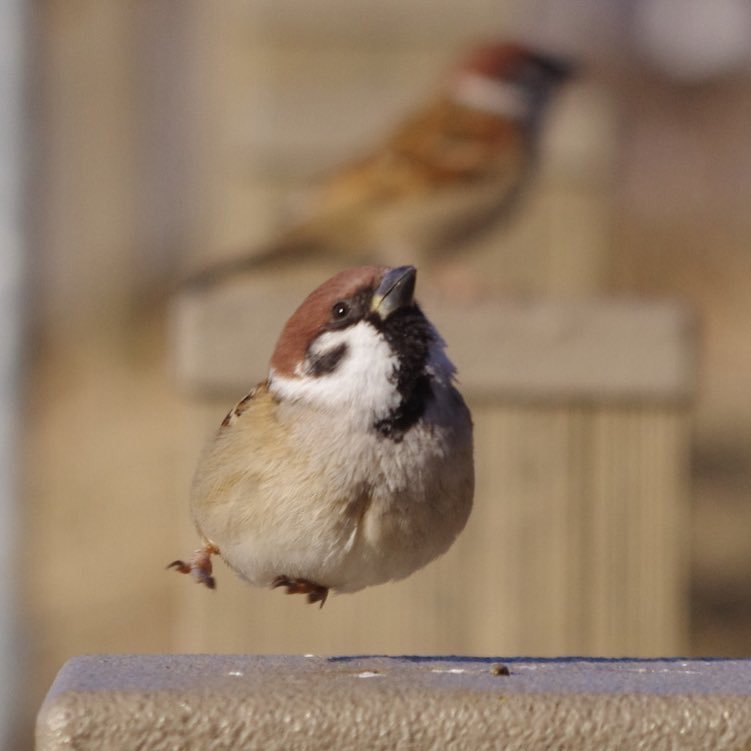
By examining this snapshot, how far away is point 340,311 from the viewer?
8.03 ft

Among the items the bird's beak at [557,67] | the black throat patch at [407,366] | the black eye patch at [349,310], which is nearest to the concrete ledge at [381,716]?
the black throat patch at [407,366]

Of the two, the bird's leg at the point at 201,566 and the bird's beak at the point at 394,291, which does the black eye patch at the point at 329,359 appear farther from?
the bird's leg at the point at 201,566

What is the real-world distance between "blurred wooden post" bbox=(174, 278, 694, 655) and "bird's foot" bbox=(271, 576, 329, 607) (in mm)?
1696

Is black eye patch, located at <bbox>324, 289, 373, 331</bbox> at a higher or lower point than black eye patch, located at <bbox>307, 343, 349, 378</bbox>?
higher

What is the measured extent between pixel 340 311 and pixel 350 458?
0.19m

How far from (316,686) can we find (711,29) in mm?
15903

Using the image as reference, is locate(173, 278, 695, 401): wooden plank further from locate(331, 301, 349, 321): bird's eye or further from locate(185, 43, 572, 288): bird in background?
locate(331, 301, 349, 321): bird's eye

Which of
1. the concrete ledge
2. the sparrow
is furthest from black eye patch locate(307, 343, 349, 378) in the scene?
the concrete ledge

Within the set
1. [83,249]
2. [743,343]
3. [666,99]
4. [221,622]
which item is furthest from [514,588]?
[666,99]

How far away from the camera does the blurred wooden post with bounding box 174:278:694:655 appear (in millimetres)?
4176

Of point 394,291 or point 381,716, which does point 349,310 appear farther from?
point 381,716

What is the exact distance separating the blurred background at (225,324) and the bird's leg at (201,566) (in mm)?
1441

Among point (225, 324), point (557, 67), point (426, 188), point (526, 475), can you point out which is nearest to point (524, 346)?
point (526, 475)

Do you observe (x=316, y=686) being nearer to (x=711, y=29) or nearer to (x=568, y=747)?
(x=568, y=747)
